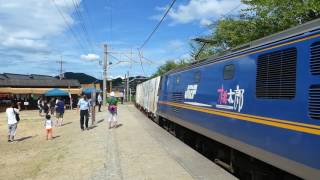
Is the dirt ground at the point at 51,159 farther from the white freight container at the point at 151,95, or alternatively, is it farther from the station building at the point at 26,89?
the station building at the point at 26,89

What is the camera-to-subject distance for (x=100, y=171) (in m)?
12.0

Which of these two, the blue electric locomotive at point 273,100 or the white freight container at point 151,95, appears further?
the white freight container at point 151,95

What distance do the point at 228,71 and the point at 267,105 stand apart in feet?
8.96

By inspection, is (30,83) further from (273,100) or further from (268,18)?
(273,100)

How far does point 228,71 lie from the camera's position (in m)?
10.9

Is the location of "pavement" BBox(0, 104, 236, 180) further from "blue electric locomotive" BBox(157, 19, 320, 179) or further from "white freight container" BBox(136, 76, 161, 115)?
"white freight container" BBox(136, 76, 161, 115)

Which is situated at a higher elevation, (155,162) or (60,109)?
(60,109)

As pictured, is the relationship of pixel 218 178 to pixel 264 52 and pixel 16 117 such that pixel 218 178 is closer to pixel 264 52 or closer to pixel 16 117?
pixel 264 52

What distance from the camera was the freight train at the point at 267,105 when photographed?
6.82 meters

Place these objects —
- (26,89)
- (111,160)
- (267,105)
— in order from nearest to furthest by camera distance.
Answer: (267,105) → (111,160) → (26,89)

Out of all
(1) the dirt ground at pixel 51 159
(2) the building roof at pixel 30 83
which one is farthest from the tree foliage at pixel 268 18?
(2) the building roof at pixel 30 83

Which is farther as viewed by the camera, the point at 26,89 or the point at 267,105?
the point at 26,89

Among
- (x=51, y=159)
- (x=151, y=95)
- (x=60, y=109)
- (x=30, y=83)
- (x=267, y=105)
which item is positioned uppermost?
(x=30, y=83)

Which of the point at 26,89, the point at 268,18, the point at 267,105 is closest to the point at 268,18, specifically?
the point at 268,18
